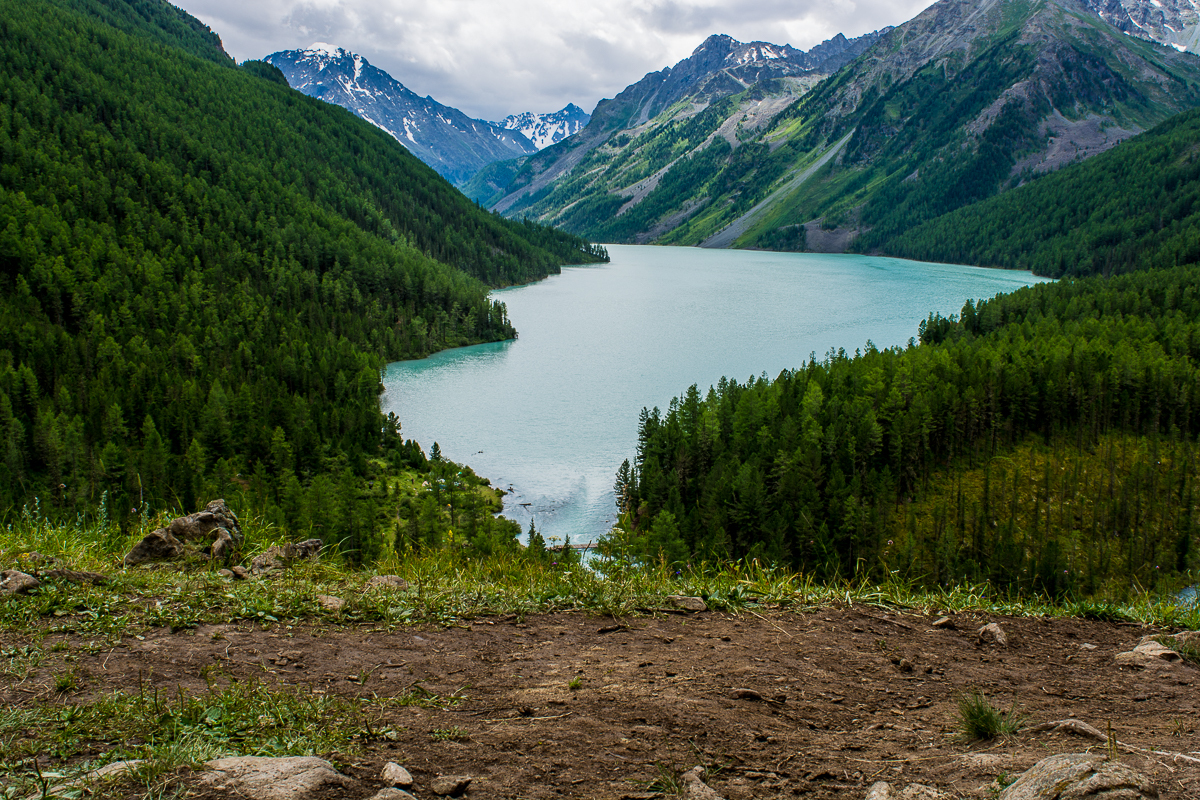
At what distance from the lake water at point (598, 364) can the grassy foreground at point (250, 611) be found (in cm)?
2759

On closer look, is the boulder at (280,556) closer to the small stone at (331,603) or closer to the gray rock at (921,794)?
the small stone at (331,603)

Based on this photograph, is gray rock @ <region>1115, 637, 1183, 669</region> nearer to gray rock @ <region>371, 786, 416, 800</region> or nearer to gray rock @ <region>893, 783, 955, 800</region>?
gray rock @ <region>893, 783, 955, 800</region>

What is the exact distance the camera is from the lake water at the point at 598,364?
4822 cm

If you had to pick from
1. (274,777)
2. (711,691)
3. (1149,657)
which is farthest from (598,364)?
(274,777)

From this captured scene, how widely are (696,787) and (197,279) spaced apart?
100 m

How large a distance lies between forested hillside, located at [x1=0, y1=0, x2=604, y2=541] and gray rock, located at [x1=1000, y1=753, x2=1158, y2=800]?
50.2ft

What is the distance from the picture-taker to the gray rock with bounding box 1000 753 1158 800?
461 cm

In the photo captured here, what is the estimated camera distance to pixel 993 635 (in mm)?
9461

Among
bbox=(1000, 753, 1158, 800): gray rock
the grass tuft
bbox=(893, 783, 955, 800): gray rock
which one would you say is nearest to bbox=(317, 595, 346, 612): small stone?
bbox=(893, 783, 955, 800): gray rock

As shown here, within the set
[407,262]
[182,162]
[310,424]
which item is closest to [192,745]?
[310,424]

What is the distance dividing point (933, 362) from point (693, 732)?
57.0 metres

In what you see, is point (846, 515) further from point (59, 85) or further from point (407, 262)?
point (59, 85)

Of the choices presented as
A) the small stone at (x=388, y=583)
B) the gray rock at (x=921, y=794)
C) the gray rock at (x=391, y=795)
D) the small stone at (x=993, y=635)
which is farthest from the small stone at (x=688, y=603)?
the gray rock at (x=391, y=795)

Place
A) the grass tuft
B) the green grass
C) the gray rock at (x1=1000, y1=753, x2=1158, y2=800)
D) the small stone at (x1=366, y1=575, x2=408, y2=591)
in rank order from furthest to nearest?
the small stone at (x1=366, y1=575, x2=408, y2=591) → the green grass → the grass tuft → the gray rock at (x1=1000, y1=753, x2=1158, y2=800)
